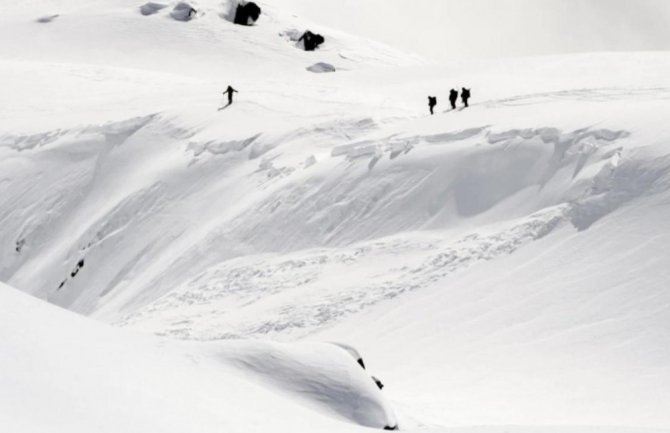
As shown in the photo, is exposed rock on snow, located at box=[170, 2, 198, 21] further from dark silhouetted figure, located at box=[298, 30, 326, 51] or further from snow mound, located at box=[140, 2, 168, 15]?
dark silhouetted figure, located at box=[298, 30, 326, 51]

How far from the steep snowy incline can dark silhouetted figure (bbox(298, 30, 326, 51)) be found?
68835 mm

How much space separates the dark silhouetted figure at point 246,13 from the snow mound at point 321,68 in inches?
418

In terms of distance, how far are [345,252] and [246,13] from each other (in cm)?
5663

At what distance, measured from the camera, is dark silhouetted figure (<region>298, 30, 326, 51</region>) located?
82.4 meters

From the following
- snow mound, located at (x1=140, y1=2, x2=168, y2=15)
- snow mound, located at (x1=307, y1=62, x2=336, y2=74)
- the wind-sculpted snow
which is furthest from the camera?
snow mound, located at (x1=140, y1=2, x2=168, y2=15)

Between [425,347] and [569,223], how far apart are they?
585 cm

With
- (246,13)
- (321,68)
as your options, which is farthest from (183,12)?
(321,68)

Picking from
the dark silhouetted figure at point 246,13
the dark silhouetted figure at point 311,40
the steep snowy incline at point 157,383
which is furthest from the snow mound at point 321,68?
the steep snowy incline at point 157,383

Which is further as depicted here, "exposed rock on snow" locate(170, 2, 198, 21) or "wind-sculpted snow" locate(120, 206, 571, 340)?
"exposed rock on snow" locate(170, 2, 198, 21)

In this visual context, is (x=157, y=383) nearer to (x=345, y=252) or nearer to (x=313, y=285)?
(x=313, y=285)

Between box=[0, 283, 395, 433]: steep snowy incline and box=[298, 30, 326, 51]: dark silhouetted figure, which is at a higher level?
box=[0, 283, 395, 433]: steep snowy incline

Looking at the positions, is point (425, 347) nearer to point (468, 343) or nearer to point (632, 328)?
point (468, 343)

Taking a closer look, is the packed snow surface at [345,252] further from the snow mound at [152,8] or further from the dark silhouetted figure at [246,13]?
the snow mound at [152,8]

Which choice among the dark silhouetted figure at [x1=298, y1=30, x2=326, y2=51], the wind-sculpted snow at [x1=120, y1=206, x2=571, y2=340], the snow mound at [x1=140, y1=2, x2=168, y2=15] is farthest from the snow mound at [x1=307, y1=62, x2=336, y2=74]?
the wind-sculpted snow at [x1=120, y1=206, x2=571, y2=340]
